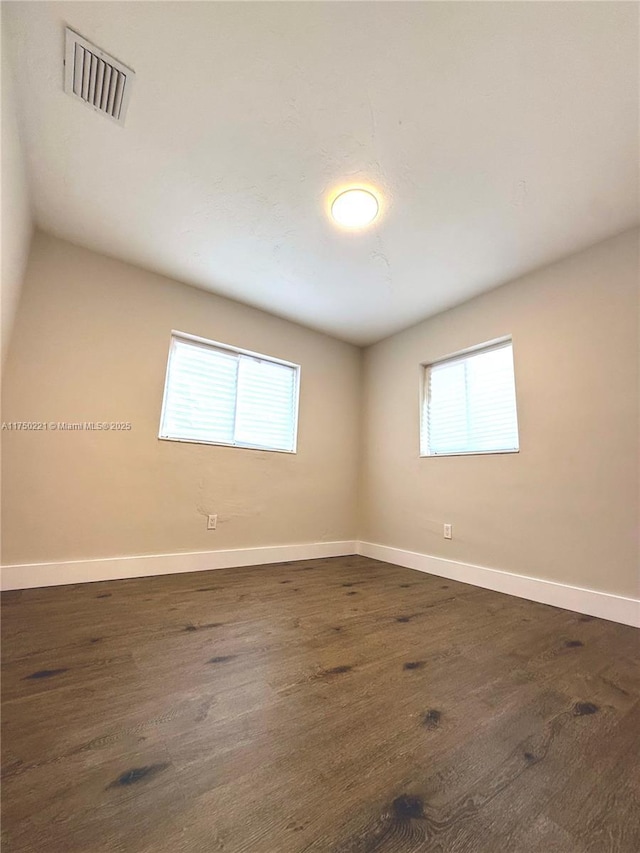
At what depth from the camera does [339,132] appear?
1.57m

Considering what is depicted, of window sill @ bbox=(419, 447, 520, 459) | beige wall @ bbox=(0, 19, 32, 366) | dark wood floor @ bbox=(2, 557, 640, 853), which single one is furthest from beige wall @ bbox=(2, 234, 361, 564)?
window sill @ bbox=(419, 447, 520, 459)

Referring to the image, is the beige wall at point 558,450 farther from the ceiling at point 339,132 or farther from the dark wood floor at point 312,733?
the dark wood floor at point 312,733

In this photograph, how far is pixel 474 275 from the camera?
254cm

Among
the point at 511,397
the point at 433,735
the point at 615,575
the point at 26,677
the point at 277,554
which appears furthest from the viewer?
the point at 277,554

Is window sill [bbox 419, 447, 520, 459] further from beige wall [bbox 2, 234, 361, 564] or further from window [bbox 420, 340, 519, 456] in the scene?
beige wall [bbox 2, 234, 361, 564]

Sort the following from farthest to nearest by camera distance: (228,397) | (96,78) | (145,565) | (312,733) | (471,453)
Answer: (228,397)
(471,453)
(145,565)
(96,78)
(312,733)

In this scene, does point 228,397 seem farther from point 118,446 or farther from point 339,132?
point 339,132

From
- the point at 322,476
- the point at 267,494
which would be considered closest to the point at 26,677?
the point at 267,494

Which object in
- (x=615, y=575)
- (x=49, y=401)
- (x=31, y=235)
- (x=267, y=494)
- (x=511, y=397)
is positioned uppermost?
(x=31, y=235)

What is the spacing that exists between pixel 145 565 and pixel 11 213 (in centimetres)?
222

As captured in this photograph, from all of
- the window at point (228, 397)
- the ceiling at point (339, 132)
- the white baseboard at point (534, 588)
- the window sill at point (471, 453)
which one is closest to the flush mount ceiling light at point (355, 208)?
the ceiling at point (339, 132)

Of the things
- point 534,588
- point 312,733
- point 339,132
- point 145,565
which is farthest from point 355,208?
point 145,565

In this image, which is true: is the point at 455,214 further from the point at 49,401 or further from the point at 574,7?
the point at 49,401

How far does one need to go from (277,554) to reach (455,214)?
2.89 m
